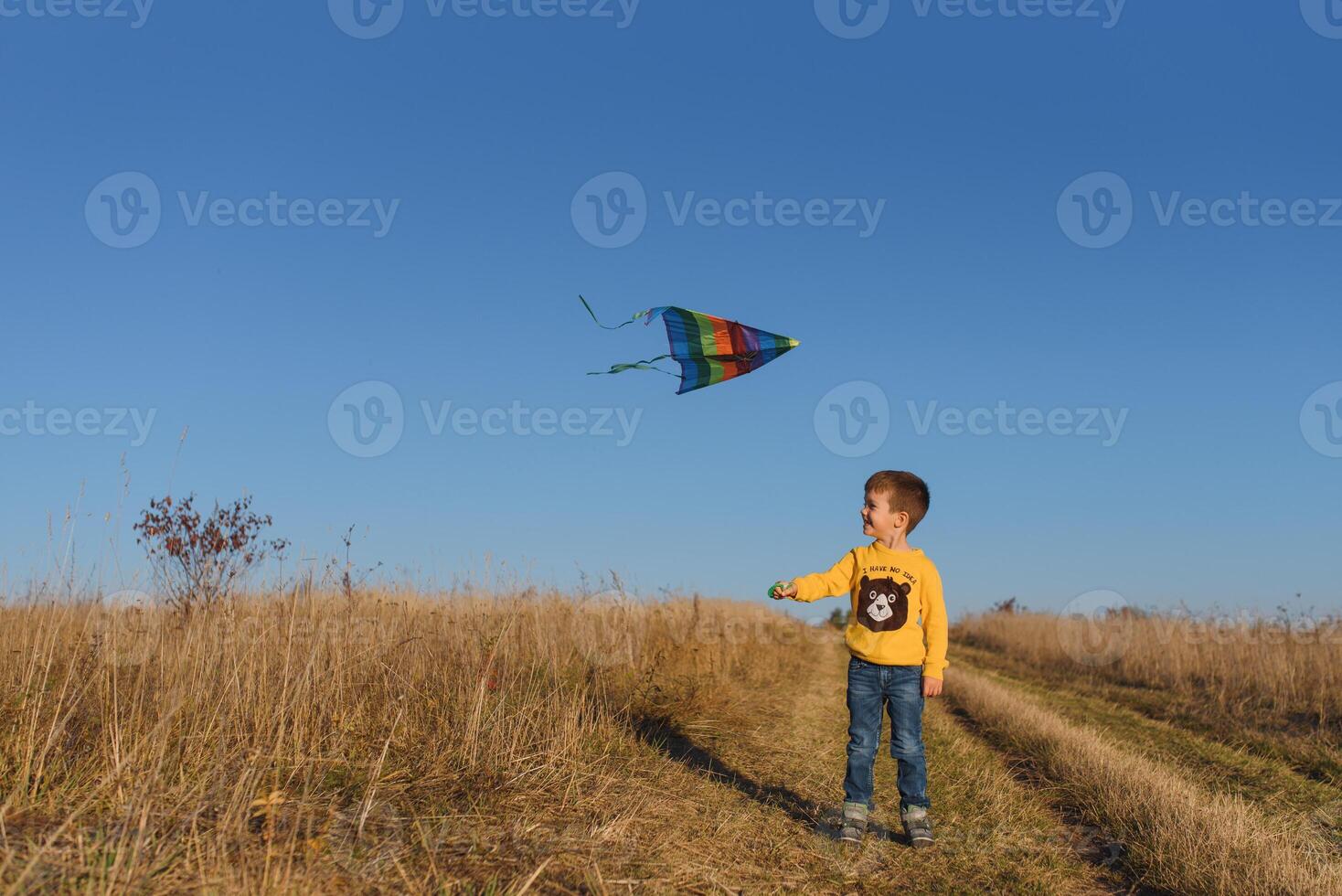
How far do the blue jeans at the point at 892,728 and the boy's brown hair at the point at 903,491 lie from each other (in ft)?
2.88

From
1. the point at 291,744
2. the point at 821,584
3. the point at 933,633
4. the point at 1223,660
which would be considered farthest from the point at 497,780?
the point at 1223,660

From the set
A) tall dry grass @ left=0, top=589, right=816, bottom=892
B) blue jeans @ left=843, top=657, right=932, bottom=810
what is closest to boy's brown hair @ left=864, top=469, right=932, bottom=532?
blue jeans @ left=843, top=657, right=932, bottom=810

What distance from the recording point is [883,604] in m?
4.54

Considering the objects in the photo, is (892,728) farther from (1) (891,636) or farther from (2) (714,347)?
(2) (714,347)

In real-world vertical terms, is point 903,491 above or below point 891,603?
above

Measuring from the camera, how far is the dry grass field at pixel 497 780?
291 cm

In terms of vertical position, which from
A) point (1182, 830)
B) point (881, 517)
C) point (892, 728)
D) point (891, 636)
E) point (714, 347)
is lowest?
point (1182, 830)

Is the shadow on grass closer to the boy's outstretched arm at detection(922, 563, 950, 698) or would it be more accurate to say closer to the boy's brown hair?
the boy's outstretched arm at detection(922, 563, 950, 698)

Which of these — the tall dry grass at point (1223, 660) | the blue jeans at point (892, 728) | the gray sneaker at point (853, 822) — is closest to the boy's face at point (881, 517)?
the blue jeans at point (892, 728)

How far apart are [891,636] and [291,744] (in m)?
3.07

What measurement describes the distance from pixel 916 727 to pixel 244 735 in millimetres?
3389

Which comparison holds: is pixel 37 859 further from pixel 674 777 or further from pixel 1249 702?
pixel 1249 702

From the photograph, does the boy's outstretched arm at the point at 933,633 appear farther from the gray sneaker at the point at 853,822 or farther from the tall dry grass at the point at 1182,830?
the tall dry grass at the point at 1182,830

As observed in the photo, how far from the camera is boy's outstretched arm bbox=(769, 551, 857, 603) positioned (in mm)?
4363
